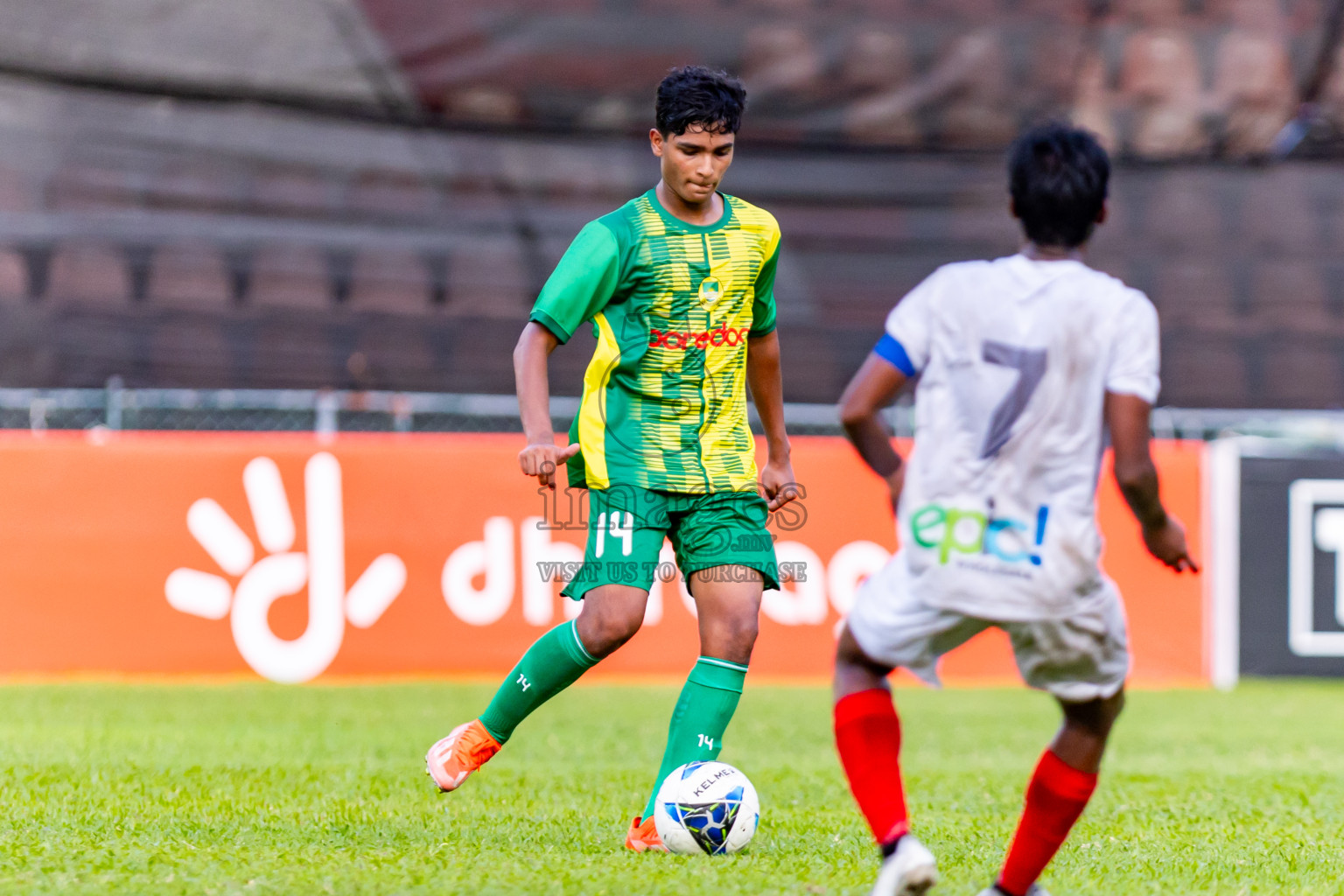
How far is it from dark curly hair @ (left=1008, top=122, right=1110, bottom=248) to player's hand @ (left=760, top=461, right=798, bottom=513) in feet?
4.74

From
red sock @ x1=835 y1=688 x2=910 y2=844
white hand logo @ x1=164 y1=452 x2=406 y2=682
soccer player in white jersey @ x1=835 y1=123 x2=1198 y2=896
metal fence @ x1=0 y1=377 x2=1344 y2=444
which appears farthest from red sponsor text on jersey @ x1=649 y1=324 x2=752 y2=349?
metal fence @ x1=0 y1=377 x2=1344 y2=444

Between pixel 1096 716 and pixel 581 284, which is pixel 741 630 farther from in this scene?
pixel 1096 716

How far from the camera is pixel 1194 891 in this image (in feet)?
11.3

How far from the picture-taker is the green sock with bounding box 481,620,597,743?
414 cm

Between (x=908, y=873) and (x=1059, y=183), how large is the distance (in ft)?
4.10

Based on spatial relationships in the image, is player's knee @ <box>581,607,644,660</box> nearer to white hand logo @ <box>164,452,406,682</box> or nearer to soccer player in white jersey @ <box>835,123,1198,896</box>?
soccer player in white jersey @ <box>835,123,1198,896</box>

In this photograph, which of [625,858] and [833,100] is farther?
[833,100]

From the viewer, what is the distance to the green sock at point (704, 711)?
4.02 meters

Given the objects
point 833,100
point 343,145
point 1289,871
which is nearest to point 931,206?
point 833,100

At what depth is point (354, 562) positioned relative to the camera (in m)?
8.57

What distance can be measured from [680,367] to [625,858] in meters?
1.21

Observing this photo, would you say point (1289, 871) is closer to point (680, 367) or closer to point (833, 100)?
point (680, 367)

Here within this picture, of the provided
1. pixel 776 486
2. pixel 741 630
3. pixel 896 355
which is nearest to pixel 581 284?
pixel 776 486

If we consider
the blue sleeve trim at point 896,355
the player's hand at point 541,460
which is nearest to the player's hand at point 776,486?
the player's hand at point 541,460
